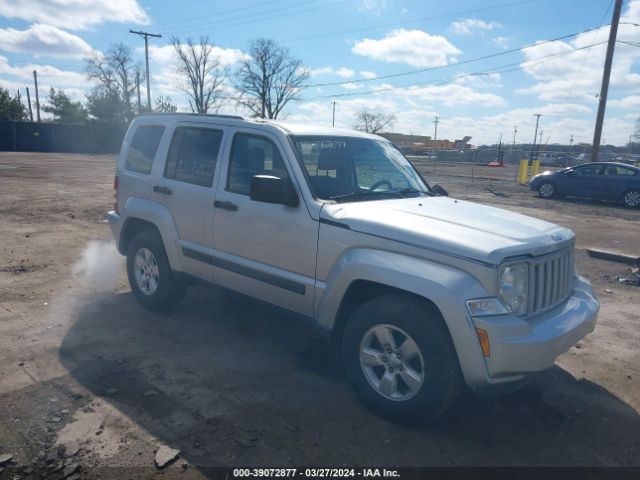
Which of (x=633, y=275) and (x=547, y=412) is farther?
(x=633, y=275)

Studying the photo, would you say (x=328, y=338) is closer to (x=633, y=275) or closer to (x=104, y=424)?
(x=104, y=424)

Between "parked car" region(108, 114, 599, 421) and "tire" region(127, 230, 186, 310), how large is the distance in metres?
0.02

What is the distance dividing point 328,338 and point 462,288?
1237 mm

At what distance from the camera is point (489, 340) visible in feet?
9.93

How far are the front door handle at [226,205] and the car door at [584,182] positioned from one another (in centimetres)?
1796

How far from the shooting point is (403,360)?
11.2 ft

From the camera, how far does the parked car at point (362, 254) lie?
10.3 feet

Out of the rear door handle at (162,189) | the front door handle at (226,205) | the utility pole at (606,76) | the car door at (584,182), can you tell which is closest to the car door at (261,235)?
the front door handle at (226,205)

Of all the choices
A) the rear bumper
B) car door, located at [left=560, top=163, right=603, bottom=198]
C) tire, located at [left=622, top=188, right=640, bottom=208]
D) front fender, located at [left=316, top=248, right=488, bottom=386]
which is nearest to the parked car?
front fender, located at [left=316, top=248, right=488, bottom=386]

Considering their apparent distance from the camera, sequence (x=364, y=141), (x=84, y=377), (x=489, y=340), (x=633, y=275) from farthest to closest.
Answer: (x=633, y=275), (x=364, y=141), (x=84, y=377), (x=489, y=340)

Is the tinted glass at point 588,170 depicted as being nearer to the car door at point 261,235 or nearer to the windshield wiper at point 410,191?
the windshield wiper at point 410,191

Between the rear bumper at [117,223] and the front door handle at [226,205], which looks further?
the rear bumper at [117,223]

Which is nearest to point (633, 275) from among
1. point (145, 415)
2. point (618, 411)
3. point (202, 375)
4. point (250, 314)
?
point (618, 411)

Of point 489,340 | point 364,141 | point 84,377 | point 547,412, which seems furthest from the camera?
point 364,141
